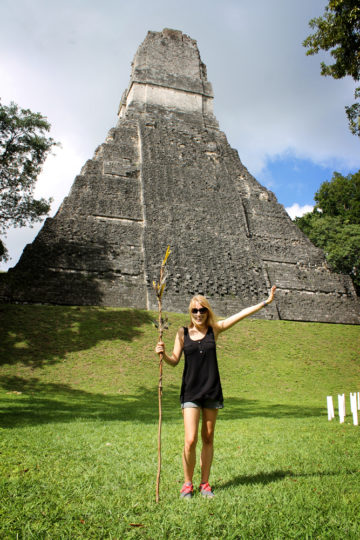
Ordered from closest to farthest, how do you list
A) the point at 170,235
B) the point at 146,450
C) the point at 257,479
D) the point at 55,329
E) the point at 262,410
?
the point at 257,479 → the point at 146,450 → the point at 262,410 → the point at 55,329 → the point at 170,235

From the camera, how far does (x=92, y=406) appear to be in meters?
7.76

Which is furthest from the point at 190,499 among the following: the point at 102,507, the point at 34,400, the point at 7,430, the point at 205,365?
the point at 34,400

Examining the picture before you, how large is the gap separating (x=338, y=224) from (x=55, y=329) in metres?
21.6

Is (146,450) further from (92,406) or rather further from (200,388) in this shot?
(92,406)

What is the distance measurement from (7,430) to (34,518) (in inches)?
110

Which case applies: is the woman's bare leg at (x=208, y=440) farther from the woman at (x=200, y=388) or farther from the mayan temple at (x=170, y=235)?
the mayan temple at (x=170, y=235)

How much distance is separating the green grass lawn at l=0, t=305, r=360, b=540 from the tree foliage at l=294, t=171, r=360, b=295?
13.9 meters

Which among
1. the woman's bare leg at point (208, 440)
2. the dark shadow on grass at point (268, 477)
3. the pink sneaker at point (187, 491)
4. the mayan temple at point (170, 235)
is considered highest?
the mayan temple at point (170, 235)

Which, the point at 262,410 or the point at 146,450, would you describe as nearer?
the point at 146,450

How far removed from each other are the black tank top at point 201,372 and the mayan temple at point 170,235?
12799 mm

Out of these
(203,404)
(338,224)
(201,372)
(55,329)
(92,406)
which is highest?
(338,224)

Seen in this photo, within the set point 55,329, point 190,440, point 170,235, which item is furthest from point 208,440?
point 170,235

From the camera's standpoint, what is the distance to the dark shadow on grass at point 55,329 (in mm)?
11562

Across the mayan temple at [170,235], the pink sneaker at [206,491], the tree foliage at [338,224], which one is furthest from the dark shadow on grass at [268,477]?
the tree foliage at [338,224]
